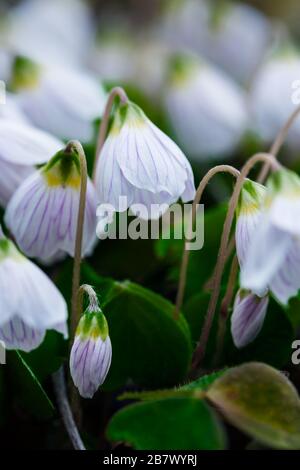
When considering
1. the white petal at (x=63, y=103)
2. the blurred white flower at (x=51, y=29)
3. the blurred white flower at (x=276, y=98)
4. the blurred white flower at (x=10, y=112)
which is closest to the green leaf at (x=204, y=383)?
the blurred white flower at (x=10, y=112)

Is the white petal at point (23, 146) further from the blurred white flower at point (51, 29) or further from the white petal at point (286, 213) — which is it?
the blurred white flower at point (51, 29)

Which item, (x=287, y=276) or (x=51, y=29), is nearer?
(x=287, y=276)

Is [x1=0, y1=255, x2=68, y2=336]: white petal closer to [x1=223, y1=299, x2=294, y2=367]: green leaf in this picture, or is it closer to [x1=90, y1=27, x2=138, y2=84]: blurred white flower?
[x1=223, y1=299, x2=294, y2=367]: green leaf

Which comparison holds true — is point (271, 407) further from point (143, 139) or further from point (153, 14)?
point (153, 14)

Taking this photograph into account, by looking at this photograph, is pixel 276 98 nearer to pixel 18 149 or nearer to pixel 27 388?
pixel 18 149

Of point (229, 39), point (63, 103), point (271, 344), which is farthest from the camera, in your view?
point (229, 39)

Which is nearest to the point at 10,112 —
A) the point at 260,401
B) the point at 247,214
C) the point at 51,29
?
the point at 247,214
